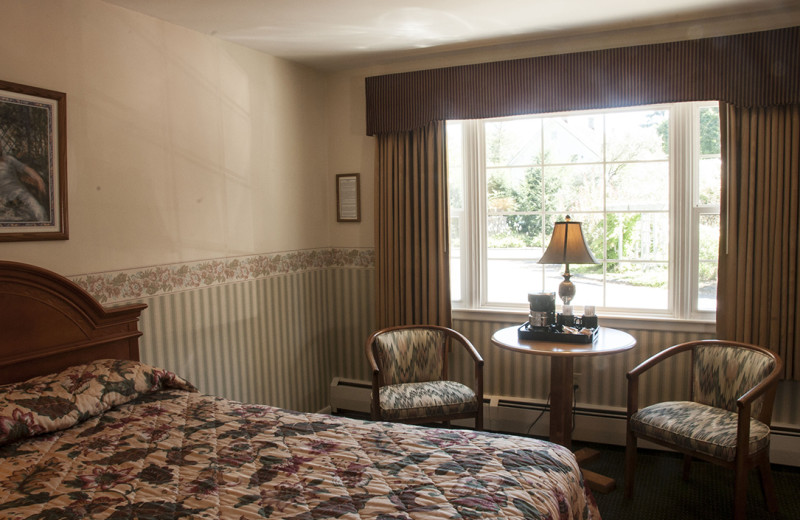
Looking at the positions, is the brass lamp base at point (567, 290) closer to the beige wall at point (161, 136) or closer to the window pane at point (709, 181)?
the window pane at point (709, 181)

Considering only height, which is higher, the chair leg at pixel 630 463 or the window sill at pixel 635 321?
the window sill at pixel 635 321

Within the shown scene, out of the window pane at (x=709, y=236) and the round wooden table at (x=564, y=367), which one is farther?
the window pane at (x=709, y=236)

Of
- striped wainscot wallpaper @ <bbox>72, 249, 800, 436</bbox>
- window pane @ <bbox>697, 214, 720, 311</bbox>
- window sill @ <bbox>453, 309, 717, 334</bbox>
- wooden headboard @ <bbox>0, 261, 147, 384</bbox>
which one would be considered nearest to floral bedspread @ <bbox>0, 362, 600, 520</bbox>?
wooden headboard @ <bbox>0, 261, 147, 384</bbox>

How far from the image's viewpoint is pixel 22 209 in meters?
2.41

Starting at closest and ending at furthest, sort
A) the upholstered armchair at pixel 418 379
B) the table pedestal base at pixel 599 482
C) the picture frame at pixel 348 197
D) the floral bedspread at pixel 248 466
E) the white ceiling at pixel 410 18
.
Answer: the floral bedspread at pixel 248 466
the white ceiling at pixel 410 18
the table pedestal base at pixel 599 482
the upholstered armchair at pixel 418 379
the picture frame at pixel 348 197

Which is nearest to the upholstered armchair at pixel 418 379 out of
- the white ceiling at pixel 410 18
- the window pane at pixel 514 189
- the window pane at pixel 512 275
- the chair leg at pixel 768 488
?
the window pane at pixel 512 275

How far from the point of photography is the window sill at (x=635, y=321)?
3.41 metres

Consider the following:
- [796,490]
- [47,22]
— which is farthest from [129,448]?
[796,490]

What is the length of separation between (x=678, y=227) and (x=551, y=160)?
0.88 meters

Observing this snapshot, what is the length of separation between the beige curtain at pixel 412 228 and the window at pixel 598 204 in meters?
0.19

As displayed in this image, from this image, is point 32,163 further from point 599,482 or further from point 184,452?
point 599,482

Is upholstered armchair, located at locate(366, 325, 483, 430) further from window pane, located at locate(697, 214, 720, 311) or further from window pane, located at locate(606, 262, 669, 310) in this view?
window pane, located at locate(697, 214, 720, 311)

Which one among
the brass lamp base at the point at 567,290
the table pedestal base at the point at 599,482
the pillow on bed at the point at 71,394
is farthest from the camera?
the brass lamp base at the point at 567,290

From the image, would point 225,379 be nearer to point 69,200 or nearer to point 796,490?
point 69,200
